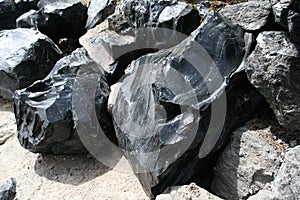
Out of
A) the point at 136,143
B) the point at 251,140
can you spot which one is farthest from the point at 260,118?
the point at 136,143

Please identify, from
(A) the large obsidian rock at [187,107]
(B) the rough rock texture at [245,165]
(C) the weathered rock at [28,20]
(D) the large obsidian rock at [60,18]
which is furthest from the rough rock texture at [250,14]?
(C) the weathered rock at [28,20]

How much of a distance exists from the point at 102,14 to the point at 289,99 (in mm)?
2239

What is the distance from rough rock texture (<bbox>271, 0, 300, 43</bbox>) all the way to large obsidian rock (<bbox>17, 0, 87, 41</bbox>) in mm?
2168

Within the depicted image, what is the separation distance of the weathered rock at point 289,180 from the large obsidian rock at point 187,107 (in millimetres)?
552

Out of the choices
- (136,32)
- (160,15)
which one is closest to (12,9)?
(136,32)

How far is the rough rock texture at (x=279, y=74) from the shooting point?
230 cm

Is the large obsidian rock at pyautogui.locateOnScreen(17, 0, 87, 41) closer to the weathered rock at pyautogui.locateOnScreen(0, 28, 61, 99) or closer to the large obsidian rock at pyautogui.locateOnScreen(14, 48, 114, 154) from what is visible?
the weathered rock at pyautogui.locateOnScreen(0, 28, 61, 99)

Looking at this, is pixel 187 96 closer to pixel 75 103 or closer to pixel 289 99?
pixel 289 99

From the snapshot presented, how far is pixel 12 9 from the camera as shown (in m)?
4.60

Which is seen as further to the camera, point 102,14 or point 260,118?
point 102,14

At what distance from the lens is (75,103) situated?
2916mm

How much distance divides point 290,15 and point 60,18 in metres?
2.32

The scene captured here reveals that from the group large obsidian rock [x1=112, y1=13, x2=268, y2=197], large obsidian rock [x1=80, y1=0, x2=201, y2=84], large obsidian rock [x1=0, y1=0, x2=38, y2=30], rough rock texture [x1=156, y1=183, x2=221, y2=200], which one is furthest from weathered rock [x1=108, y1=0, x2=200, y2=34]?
large obsidian rock [x1=0, y1=0, x2=38, y2=30]

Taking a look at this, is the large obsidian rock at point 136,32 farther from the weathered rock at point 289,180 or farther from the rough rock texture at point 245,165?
the weathered rock at point 289,180
